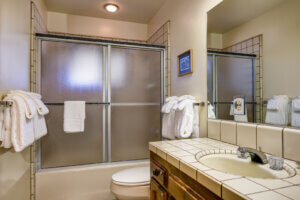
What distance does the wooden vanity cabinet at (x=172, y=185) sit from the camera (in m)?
0.71

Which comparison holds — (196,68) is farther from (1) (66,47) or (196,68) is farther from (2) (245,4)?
(1) (66,47)

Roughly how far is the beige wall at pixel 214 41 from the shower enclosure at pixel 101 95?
85 cm

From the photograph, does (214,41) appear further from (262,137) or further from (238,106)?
(262,137)

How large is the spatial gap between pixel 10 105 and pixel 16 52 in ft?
1.58

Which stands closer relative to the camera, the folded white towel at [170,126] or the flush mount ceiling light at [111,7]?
the folded white towel at [170,126]

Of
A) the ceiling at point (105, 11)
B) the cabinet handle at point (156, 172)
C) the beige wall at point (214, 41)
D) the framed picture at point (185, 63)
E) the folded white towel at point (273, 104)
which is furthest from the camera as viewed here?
the ceiling at point (105, 11)

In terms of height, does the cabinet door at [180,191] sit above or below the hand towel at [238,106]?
below

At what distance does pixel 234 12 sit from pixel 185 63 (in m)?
0.60

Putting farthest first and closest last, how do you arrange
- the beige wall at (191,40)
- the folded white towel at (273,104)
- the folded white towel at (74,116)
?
the folded white towel at (74,116) → the beige wall at (191,40) → the folded white towel at (273,104)

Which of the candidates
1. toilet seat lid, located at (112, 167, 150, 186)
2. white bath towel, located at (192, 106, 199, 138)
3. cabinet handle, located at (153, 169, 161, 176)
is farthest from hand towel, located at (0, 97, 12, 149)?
white bath towel, located at (192, 106, 199, 138)

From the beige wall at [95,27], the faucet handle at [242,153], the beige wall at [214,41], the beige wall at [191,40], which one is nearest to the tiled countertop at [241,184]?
the faucet handle at [242,153]

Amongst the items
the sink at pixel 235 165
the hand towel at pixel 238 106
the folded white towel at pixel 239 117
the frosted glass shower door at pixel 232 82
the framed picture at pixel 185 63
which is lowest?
the sink at pixel 235 165

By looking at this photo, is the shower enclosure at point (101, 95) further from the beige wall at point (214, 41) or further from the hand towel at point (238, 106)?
the hand towel at point (238, 106)

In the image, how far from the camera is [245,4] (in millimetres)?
1115
